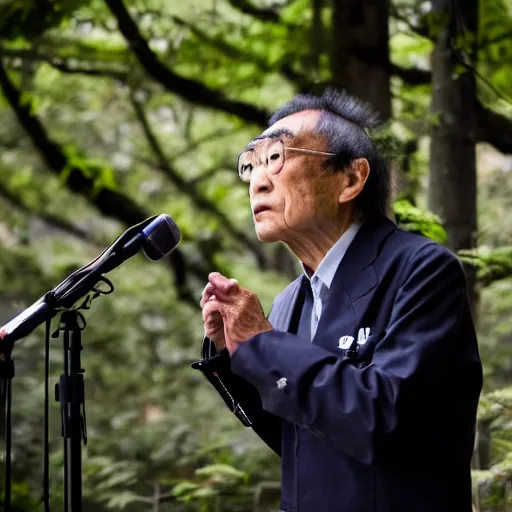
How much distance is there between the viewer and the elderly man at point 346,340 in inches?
64.0

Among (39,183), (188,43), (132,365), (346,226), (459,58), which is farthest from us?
(132,365)

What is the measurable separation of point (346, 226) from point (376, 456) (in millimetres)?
610

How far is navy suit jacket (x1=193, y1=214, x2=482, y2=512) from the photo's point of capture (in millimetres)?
1610

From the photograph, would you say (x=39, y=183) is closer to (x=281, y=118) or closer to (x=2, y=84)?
(x=2, y=84)

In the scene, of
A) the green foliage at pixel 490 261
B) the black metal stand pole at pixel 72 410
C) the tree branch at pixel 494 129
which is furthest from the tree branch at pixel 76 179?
the black metal stand pole at pixel 72 410

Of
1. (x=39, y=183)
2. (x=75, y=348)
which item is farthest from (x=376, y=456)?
(x=39, y=183)

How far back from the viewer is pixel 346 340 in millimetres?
1770

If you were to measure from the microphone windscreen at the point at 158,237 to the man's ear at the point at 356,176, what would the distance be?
18.2 inches

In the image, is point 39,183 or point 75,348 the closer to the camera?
point 75,348

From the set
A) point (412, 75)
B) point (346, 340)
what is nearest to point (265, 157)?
point (346, 340)

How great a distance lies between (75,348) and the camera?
211 centimetres

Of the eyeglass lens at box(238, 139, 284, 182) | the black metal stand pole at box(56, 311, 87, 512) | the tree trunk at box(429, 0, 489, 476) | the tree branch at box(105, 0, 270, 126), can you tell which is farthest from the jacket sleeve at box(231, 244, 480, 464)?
the tree branch at box(105, 0, 270, 126)

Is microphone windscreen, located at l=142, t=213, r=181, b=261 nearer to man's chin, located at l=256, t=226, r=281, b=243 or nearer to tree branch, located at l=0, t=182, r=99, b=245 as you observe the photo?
man's chin, located at l=256, t=226, r=281, b=243

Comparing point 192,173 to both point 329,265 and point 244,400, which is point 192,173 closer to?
point 244,400
